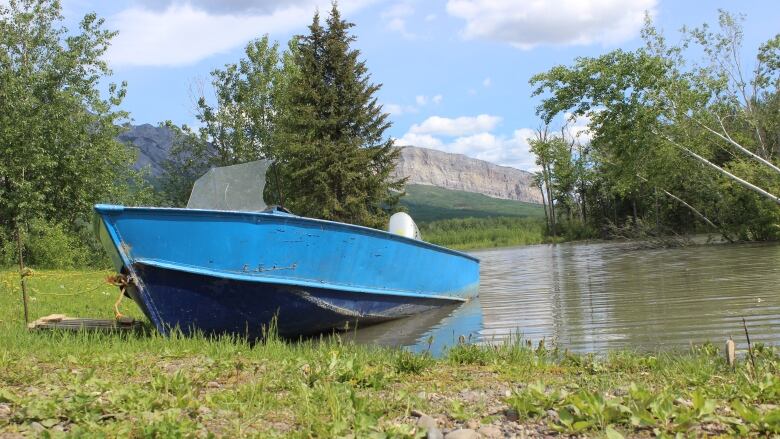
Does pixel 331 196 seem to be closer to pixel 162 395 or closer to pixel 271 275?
pixel 271 275

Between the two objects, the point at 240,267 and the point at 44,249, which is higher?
the point at 44,249

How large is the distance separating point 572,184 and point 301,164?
4003cm

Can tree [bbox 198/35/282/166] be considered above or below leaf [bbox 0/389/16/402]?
above

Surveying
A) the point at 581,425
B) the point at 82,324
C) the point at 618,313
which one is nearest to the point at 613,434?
the point at 581,425

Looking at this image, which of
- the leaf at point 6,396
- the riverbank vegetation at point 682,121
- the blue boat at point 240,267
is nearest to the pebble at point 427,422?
the leaf at point 6,396

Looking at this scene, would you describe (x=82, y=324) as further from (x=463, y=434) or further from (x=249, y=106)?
(x=249, y=106)

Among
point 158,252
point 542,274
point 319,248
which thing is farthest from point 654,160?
point 158,252

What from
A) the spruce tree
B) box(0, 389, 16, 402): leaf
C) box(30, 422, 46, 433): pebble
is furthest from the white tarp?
the spruce tree

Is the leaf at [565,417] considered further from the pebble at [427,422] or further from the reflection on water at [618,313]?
the reflection on water at [618,313]

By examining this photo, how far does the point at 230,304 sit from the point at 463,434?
5147 millimetres

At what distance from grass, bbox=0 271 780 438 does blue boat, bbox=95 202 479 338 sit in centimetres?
139

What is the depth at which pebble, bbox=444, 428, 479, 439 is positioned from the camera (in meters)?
3.00

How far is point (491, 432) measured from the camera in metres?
3.12

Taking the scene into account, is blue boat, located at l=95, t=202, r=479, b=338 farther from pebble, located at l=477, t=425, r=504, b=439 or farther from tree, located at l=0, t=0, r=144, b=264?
tree, located at l=0, t=0, r=144, b=264
